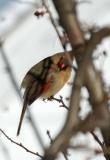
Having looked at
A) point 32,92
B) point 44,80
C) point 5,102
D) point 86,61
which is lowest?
point 5,102

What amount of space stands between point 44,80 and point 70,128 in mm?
808

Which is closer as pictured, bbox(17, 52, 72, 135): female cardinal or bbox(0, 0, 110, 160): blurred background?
bbox(17, 52, 72, 135): female cardinal

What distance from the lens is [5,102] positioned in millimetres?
3553

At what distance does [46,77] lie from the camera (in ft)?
4.60

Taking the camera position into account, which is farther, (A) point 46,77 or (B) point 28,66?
(B) point 28,66

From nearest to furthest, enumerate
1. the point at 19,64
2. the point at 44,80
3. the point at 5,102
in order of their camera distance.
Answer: the point at 44,80 → the point at 5,102 → the point at 19,64

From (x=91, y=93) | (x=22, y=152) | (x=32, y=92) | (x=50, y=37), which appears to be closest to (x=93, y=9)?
(x=50, y=37)

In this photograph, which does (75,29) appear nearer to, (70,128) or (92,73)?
(92,73)

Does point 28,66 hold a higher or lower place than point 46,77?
lower

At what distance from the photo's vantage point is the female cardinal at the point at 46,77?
1.34m

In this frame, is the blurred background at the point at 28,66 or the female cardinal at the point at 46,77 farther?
the blurred background at the point at 28,66

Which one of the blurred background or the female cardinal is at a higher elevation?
the female cardinal

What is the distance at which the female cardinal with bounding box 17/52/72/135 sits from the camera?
1345mm

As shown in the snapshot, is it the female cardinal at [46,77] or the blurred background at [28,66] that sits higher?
the female cardinal at [46,77]
